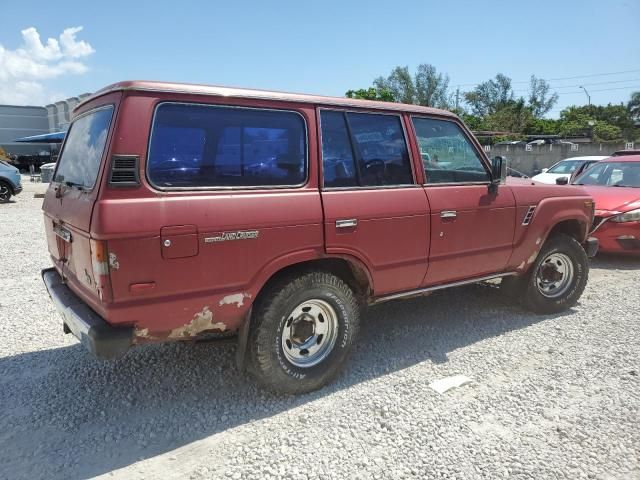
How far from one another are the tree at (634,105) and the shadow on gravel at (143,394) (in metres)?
73.9

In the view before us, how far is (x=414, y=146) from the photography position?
12.6ft

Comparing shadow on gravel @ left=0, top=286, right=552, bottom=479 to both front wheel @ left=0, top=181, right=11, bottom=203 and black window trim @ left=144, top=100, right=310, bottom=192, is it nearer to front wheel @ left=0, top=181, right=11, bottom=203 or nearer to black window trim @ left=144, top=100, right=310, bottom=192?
black window trim @ left=144, top=100, right=310, bottom=192

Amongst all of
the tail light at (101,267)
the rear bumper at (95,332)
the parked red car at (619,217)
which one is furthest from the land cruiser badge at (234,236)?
the parked red car at (619,217)

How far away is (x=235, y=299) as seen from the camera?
2938 mm

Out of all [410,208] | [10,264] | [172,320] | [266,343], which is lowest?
[10,264]

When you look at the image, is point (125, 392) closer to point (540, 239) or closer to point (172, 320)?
point (172, 320)

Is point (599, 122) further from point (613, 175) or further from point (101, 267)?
point (101, 267)

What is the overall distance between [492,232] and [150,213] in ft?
9.59

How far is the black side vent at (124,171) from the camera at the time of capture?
257 cm

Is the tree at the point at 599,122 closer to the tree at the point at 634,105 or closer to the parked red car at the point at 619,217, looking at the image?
→ the tree at the point at 634,105

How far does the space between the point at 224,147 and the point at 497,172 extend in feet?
8.20

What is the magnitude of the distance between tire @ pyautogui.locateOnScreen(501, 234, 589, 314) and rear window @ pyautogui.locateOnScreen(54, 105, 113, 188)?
392 centimetres

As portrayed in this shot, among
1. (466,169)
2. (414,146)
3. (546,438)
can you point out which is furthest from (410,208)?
(546,438)

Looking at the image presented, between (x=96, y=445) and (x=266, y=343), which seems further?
(x=266, y=343)
